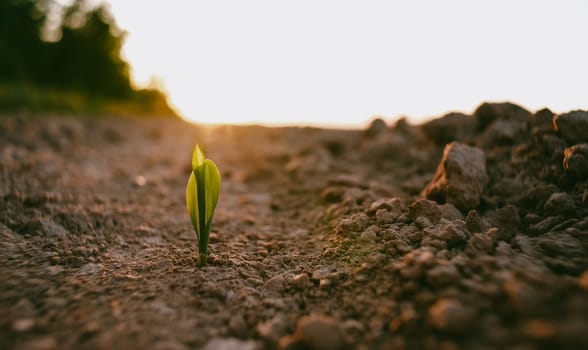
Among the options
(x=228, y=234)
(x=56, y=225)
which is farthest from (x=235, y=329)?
(x=56, y=225)

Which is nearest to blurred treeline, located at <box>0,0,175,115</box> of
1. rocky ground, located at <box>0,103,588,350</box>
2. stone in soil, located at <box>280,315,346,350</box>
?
rocky ground, located at <box>0,103,588,350</box>

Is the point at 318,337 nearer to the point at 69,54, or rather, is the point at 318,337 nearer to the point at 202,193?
the point at 202,193

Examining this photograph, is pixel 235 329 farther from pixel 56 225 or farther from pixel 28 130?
pixel 28 130

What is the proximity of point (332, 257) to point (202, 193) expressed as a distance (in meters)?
0.73

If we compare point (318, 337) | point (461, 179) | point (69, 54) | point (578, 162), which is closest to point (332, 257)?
point (318, 337)

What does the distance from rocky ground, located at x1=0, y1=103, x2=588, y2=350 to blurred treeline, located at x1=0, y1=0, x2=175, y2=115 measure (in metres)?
10.3

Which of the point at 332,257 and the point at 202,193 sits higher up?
the point at 202,193

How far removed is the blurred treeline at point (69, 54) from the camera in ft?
38.7

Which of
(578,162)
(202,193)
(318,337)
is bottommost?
(318,337)

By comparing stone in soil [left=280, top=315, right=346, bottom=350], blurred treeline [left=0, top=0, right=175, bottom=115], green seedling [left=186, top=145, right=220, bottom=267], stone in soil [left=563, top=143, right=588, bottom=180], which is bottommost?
stone in soil [left=280, top=315, right=346, bottom=350]

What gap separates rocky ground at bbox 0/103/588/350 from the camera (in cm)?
106

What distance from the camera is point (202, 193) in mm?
1574

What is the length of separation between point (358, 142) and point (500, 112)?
1832 mm

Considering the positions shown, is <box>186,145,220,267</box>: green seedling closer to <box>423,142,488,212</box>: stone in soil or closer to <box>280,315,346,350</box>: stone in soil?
<box>280,315,346,350</box>: stone in soil
